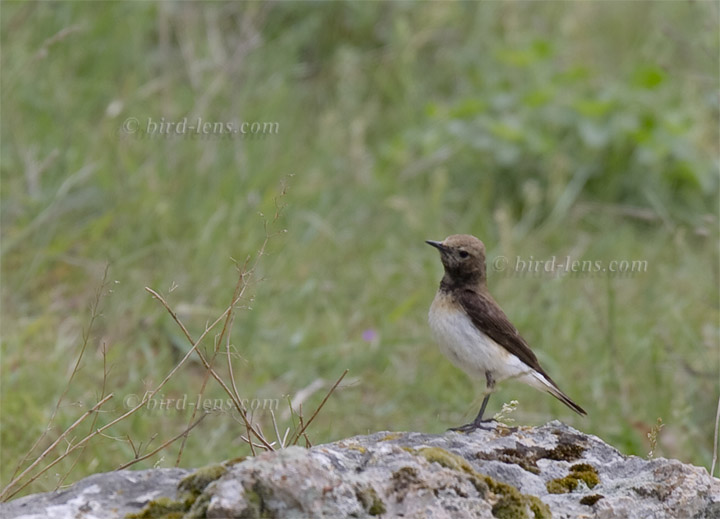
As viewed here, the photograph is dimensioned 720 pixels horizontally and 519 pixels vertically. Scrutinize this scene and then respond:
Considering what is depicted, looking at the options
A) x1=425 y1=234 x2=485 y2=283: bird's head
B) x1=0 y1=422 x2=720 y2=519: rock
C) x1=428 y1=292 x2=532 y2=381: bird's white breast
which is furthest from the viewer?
x1=425 y1=234 x2=485 y2=283: bird's head

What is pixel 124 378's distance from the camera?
5.90m

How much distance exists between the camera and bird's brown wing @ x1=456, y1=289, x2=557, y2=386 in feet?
16.5

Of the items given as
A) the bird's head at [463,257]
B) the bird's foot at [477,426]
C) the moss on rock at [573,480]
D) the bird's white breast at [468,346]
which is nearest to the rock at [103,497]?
the moss on rock at [573,480]

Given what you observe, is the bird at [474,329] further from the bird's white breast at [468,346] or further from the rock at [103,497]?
the rock at [103,497]

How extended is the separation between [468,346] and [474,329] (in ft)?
0.35

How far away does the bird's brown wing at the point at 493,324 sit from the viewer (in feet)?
16.5

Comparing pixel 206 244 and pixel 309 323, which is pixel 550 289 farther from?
pixel 206 244

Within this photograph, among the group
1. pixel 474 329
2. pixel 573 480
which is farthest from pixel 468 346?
pixel 573 480

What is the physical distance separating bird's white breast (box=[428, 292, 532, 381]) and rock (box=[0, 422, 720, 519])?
1477mm

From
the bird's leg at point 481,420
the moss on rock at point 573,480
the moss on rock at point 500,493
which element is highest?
the moss on rock at point 500,493

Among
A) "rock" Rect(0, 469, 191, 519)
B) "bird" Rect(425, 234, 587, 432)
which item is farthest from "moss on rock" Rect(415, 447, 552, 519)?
"bird" Rect(425, 234, 587, 432)

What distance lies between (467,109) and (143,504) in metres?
7.05

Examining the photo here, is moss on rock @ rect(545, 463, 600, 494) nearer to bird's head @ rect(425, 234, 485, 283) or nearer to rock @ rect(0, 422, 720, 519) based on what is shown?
rock @ rect(0, 422, 720, 519)

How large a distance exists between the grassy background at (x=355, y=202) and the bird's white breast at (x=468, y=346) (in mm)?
916
